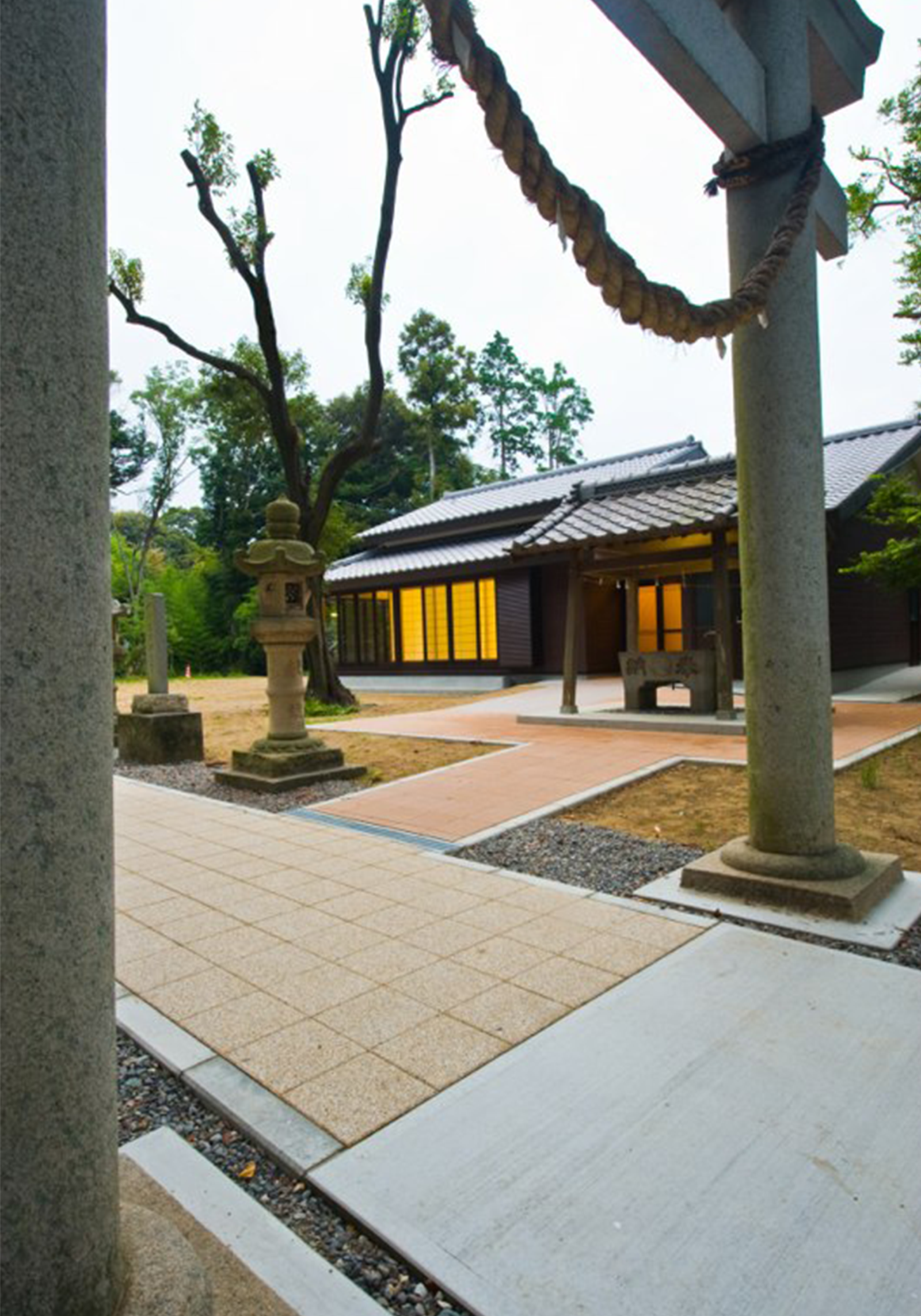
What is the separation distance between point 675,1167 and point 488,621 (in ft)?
52.6

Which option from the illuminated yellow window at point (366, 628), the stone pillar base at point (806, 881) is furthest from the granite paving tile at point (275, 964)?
the illuminated yellow window at point (366, 628)

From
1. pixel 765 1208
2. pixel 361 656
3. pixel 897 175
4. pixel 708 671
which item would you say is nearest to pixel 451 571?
pixel 361 656

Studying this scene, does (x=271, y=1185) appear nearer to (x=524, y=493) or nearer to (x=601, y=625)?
(x=601, y=625)

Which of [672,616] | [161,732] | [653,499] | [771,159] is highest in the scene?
[771,159]

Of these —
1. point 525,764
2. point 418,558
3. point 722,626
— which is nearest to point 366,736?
point 525,764

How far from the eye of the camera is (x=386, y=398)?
33.6m

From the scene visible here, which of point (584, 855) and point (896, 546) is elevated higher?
point (896, 546)

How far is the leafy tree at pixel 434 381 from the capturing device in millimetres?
31984

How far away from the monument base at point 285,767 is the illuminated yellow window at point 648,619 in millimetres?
9696

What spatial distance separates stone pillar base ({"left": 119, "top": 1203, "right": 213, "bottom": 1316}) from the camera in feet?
3.77

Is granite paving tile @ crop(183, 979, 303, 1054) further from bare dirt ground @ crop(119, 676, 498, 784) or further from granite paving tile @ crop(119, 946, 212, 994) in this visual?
bare dirt ground @ crop(119, 676, 498, 784)

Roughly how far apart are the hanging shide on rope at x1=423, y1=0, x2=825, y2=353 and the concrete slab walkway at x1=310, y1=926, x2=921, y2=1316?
2.28m

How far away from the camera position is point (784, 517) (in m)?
3.32

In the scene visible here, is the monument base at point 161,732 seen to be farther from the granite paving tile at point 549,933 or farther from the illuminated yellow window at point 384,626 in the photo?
the illuminated yellow window at point 384,626
